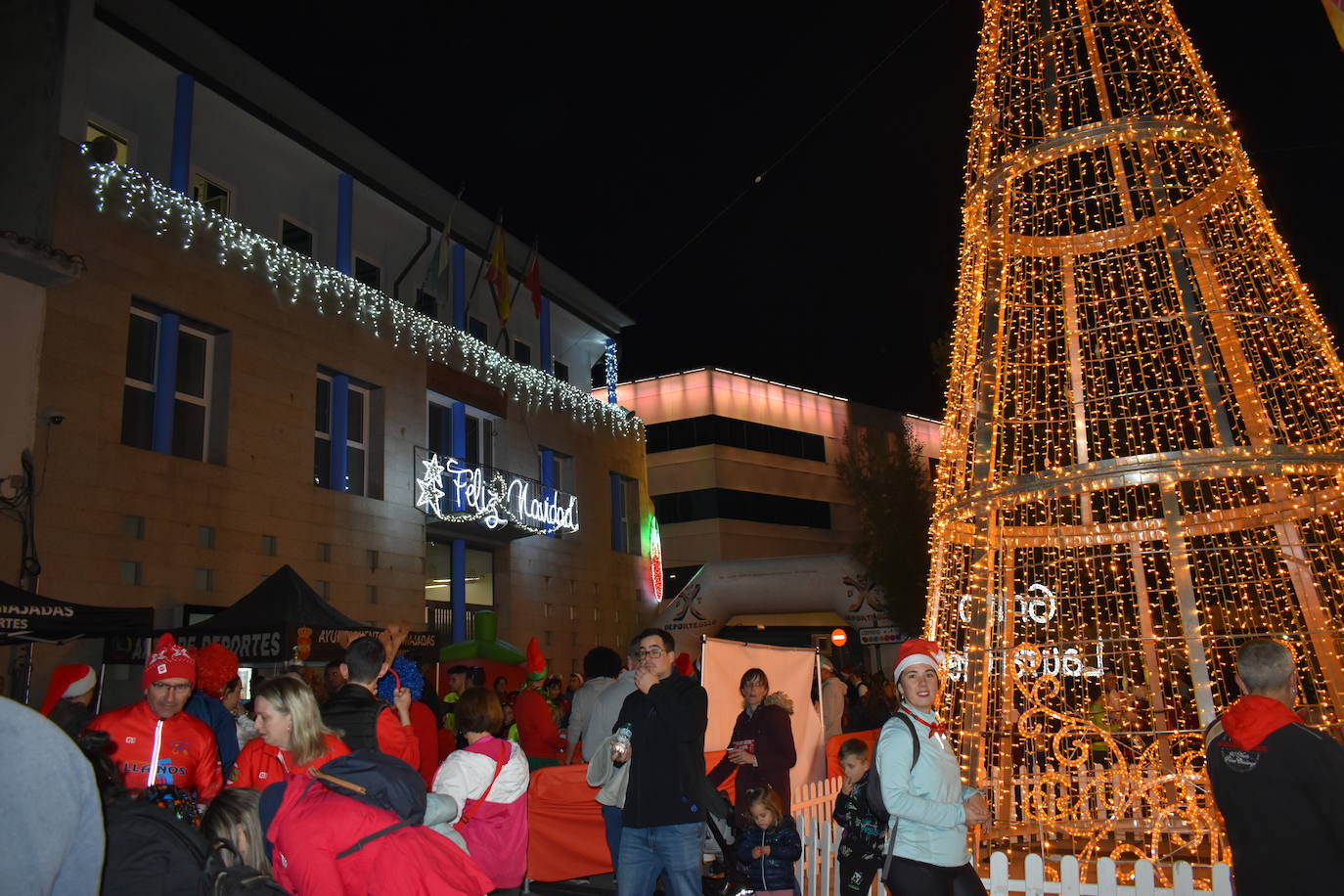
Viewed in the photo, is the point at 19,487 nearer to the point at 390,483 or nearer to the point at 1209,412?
the point at 390,483

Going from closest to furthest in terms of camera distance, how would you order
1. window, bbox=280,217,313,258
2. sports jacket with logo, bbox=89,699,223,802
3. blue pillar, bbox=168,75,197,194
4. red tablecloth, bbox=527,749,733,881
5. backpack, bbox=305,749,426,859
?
backpack, bbox=305,749,426,859
sports jacket with logo, bbox=89,699,223,802
red tablecloth, bbox=527,749,733,881
blue pillar, bbox=168,75,197,194
window, bbox=280,217,313,258

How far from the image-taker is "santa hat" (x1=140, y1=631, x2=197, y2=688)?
5.11 meters

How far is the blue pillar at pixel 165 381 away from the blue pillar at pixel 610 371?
46.7 feet

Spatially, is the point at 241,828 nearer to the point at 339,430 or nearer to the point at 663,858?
the point at 663,858

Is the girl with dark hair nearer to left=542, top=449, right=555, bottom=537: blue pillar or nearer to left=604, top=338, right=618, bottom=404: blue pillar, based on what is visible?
left=542, top=449, right=555, bottom=537: blue pillar

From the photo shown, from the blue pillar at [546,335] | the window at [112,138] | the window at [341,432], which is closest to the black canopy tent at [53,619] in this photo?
the window at [341,432]

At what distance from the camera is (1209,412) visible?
742cm

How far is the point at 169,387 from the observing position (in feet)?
47.8

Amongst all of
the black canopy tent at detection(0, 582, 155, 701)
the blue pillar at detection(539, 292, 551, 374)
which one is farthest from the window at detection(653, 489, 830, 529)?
the black canopy tent at detection(0, 582, 155, 701)

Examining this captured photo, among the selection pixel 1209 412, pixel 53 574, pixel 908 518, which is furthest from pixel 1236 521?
pixel 908 518

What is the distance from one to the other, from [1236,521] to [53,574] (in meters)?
13.2

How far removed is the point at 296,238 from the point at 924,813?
1757cm

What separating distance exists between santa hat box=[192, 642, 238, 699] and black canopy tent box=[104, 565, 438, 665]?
10.3 feet

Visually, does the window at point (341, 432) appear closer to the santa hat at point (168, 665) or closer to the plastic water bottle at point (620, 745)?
the santa hat at point (168, 665)
